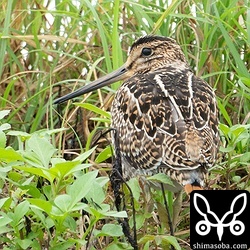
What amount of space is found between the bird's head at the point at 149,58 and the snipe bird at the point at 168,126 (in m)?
0.34

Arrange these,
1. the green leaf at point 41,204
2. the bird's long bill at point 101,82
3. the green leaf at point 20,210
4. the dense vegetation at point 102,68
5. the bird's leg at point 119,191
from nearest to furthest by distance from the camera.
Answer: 1. the green leaf at point 41,204
2. the green leaf at point 20,210
3. the bird's leg at point 119,191
4. the dense vegetation at point 102,68
5. the bird's long bill at point 101,82

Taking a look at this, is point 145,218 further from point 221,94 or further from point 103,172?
point 221,94

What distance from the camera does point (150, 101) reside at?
423 cm

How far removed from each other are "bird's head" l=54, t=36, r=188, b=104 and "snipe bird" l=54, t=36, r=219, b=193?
1.11 feet

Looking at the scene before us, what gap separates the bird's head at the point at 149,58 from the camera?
502 cm

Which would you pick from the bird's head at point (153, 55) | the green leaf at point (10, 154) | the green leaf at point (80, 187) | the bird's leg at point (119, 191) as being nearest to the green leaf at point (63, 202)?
the green leaf at point (80, 187)

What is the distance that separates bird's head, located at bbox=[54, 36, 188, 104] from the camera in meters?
5.02

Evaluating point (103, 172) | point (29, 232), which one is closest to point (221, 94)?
point (103, 172)

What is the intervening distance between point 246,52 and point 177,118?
1249 millimetres

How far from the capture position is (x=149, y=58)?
511cm

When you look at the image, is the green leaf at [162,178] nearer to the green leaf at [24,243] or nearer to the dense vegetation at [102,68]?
the dense vegetation at [102,68]

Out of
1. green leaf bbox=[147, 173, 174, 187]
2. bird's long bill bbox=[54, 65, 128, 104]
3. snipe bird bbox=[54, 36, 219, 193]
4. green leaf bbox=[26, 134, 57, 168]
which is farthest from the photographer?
bird's long bill bbox=[54, 65, 128, 104]

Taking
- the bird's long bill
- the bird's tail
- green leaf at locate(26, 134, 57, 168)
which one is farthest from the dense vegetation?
green leaf at locate(26, 134, 57, 168)

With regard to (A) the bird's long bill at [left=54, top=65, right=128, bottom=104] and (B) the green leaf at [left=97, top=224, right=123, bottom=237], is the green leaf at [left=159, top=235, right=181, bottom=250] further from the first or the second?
(A) the bird's long bill at [left=54, top=65, right=128, bottom=104]
